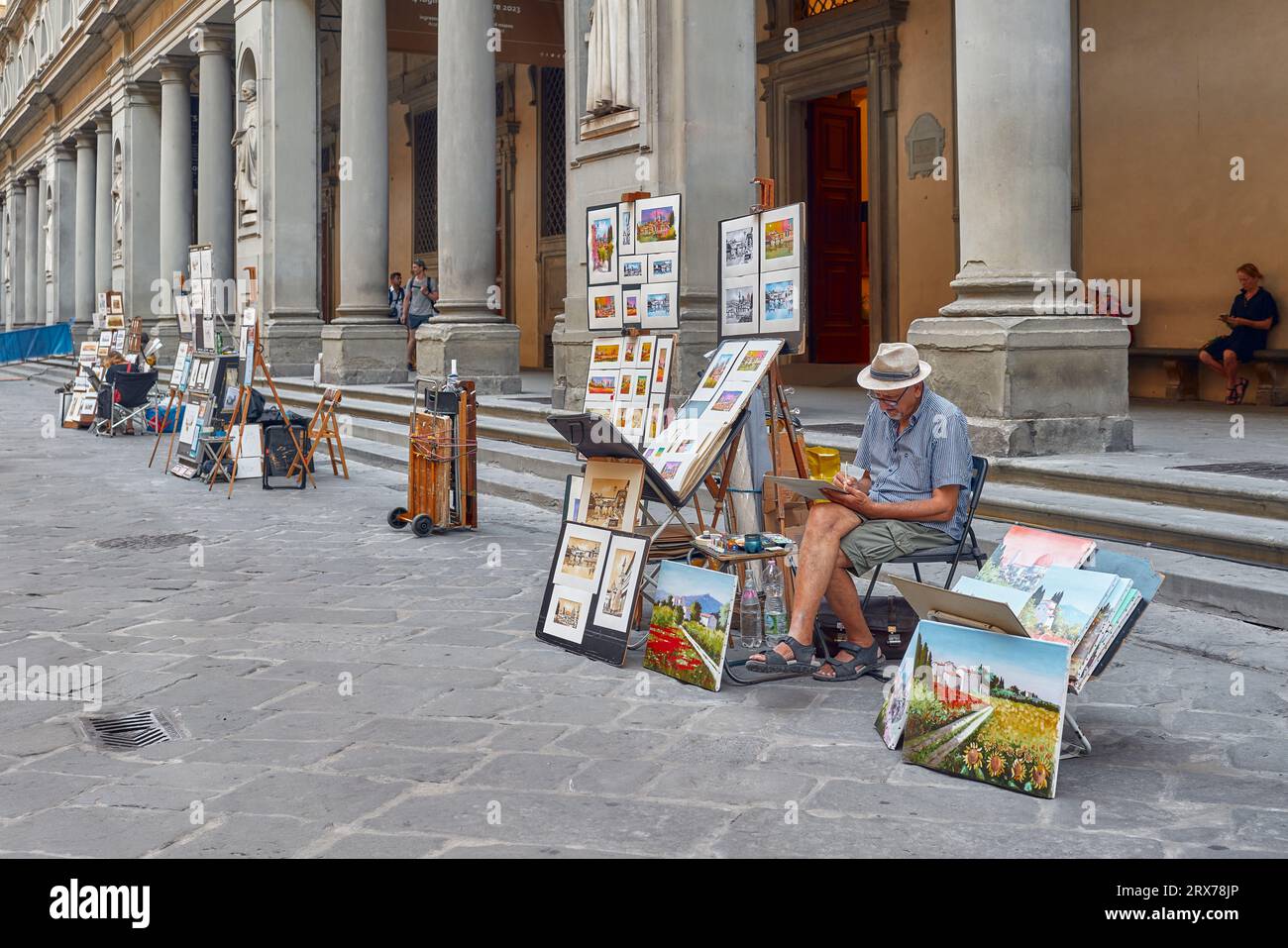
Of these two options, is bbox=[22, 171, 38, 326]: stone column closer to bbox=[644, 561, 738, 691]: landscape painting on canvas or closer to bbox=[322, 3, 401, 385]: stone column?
bbox=[322, 3, 401, 385]: stone column

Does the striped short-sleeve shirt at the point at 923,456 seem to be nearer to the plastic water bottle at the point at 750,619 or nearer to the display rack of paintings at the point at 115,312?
the plastic water bottle at the point at 750,619

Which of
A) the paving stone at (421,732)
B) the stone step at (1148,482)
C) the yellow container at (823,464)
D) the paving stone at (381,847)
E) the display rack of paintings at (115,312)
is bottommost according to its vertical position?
the paving stone at (381,847)

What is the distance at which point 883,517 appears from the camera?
16.1 ft

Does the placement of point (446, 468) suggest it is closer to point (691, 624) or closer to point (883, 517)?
point (691, 624)

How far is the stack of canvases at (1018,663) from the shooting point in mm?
3643

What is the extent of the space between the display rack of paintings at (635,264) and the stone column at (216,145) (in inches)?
644

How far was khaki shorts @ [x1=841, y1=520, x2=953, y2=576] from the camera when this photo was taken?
192 inches

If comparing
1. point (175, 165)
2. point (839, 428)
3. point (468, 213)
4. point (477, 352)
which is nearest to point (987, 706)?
point (839, 428)

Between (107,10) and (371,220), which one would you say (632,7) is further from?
(107,10)

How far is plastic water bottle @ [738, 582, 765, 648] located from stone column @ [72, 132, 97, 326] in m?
30.7

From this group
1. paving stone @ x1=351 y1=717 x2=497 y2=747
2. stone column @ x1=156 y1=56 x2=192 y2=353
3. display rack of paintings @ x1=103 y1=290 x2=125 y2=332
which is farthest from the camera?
stone column @ x1=156 y1=56 x2=192 y2=353

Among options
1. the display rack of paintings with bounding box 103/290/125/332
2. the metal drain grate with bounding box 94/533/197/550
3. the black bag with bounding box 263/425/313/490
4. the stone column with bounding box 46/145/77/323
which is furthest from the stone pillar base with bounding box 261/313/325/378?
the stone column with bounding box 46/145/77/323

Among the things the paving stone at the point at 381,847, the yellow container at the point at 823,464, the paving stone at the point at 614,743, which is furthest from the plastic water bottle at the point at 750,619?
the paving stone at the point at 381,847

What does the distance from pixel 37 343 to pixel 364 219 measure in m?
22.8
